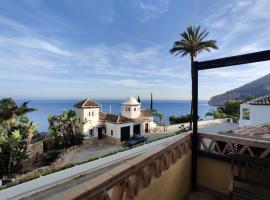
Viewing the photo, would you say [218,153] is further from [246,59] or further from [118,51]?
[118,51]

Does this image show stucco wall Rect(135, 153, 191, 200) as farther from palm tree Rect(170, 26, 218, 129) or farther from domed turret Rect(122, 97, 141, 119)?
domed turret Rect(122, 97, 141, 119)

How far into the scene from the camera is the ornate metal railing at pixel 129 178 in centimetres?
147

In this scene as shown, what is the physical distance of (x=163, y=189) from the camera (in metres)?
3.02

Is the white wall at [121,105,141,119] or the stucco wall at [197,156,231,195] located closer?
the stucco wall at [197,156,231,195]

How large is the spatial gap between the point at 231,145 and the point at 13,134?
69.2ft

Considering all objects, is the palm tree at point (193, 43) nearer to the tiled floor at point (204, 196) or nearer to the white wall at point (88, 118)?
the white wall at point (88, 118)

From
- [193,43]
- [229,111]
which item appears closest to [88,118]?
[193,43]

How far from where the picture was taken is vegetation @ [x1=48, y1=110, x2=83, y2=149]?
23.1 meters

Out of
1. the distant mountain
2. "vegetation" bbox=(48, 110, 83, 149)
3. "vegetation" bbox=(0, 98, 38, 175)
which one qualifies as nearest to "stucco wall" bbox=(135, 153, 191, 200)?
"vegetation" bbox=(0, 98, 38, 175)

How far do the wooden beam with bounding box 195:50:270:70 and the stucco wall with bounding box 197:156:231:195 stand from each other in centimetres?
210

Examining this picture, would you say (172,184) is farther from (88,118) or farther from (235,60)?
(88,118)

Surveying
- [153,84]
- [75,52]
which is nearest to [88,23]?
[75,52]

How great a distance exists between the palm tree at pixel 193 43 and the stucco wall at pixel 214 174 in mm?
15836

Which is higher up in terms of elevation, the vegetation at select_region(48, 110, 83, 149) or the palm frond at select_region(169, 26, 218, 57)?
the palm frond at select_region(169, 26, 218, 57)
